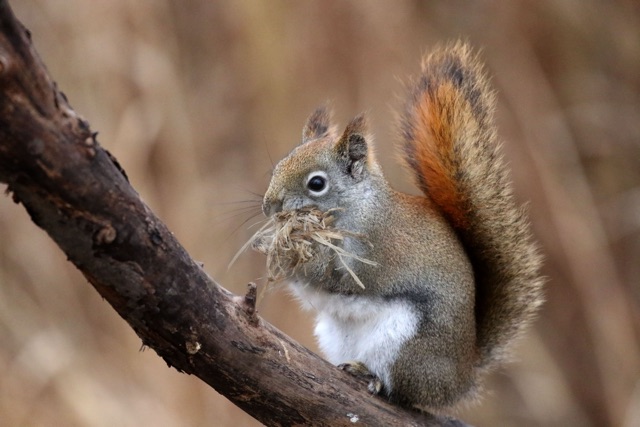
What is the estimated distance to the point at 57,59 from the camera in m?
3.28

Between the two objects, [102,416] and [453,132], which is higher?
[453,132]

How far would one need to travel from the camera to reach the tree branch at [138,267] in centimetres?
99

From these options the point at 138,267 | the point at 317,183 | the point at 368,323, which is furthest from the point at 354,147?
the point at 138,267

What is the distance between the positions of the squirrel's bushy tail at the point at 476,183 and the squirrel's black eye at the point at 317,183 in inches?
8.9

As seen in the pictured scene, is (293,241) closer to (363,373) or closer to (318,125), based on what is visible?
(363,373)

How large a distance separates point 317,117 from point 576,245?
166cm

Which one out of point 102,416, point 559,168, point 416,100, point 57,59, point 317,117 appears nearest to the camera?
point 416,100

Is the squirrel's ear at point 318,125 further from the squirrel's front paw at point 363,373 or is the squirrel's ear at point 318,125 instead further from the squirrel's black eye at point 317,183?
the squirrel's front paw at point 363,373

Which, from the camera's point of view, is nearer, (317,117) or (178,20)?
(317,117)

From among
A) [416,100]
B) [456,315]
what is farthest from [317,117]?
[456,315]

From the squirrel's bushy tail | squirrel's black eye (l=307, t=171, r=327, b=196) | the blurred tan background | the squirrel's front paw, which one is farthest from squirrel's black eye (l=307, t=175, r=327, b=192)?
the blurred tan background

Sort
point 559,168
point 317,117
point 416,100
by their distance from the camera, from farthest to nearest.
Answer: point 559,168 → point 317,117 → point 416,100

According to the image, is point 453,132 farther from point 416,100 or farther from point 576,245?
point 576,245

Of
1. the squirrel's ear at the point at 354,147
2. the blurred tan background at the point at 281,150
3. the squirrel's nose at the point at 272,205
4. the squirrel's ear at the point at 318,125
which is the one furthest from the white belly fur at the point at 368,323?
the blurred tan background at the point at 281,150
